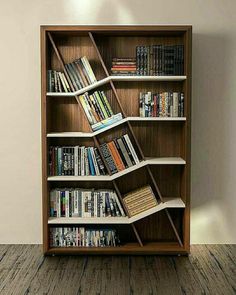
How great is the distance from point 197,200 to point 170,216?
0.90 feet

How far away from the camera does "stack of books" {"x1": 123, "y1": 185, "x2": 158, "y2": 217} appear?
444 cm

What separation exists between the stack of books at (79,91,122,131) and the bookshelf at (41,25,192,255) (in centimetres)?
4

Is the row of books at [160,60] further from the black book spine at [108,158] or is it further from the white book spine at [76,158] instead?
the white book spine at [76,158]

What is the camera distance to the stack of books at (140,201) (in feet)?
14.6

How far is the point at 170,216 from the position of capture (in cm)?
465

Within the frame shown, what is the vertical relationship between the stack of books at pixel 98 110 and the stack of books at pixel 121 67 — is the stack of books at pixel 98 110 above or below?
below

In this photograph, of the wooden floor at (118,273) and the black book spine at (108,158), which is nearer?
the wooden floor at (118,273)

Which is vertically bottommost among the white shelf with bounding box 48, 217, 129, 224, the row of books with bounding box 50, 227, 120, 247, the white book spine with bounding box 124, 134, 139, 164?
the row of books with bounding box 50, 227, 120, 247

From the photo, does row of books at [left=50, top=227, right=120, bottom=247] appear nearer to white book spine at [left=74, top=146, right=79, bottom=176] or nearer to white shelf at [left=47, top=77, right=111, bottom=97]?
white book spine at [left=74, top=146, right=79, bottom=176]

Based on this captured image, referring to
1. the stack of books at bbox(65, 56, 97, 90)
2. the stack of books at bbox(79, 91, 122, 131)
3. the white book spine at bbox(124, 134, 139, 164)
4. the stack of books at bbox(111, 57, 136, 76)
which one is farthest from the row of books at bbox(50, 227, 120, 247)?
the stack of books at bbox(111, 57, 136, 76)

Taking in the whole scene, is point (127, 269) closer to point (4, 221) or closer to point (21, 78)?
point (4, 221)

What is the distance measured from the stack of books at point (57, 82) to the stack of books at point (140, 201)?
0.94 m

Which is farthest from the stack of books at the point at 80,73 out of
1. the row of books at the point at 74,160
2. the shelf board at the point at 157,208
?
the shelf board at the point at 157,208

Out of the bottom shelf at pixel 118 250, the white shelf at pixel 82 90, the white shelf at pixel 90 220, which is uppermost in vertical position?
the white shelf at pixel 82 90
